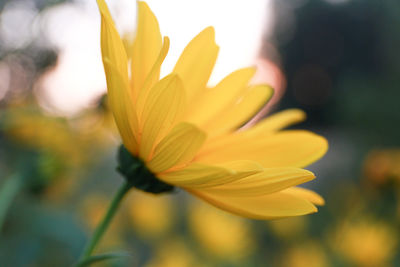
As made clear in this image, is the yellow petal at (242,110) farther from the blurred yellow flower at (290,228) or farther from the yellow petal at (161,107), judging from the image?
the blurred yellow flower at (290,228)

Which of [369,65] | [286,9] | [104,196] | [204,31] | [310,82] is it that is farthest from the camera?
[310,82]

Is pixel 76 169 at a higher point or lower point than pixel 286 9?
higher

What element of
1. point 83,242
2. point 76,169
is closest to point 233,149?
point 83,242

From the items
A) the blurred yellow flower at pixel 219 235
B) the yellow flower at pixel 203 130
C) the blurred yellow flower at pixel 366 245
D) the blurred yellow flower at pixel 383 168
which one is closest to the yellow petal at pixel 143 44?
the yellow flower at pixel 203 130

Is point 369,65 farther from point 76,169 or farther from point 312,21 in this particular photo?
point 76,169

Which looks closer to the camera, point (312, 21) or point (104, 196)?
point (104, 196)

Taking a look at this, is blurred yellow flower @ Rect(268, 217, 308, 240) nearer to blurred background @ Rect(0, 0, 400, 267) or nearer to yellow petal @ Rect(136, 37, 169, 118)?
blurred background @ Rect(0, 0, 400, 267)

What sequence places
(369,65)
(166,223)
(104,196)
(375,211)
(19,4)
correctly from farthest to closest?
(369,65) < (375,211) < (166,223) < (104,196) < (19,4)

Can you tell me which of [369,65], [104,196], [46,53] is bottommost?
[369,65]
